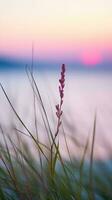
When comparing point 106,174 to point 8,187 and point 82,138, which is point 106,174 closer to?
point 82,138

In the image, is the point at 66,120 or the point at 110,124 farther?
the point at 110,124

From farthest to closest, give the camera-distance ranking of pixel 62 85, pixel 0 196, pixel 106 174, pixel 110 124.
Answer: pixel 110 124 → pixel 106 174 → pixel 0 196 → pixel 62 85

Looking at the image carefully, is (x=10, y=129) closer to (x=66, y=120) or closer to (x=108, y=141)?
(x=66, y=120)

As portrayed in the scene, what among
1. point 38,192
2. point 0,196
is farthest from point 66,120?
point 0,196

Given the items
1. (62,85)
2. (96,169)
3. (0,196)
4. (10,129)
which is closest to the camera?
(62,85)

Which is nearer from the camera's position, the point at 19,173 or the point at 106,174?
the point at 106,174

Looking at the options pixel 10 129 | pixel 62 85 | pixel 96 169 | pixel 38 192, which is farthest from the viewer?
pixel 10 129

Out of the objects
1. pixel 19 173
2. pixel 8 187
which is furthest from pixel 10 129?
pixel 8 187

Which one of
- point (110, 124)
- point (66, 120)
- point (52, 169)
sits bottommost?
point (110, 124)

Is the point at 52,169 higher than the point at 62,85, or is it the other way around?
the point at 62,85
